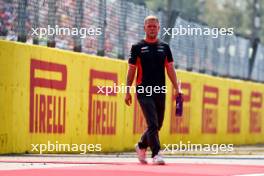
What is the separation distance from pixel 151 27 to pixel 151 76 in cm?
63

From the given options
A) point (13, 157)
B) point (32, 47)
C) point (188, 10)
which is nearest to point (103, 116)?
point (32, 47)

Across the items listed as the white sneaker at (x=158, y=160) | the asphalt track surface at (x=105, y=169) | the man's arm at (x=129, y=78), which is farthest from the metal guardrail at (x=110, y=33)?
the white sneaker at (x=158, y=160)

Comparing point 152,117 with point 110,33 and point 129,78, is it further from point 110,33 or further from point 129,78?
point 110,33

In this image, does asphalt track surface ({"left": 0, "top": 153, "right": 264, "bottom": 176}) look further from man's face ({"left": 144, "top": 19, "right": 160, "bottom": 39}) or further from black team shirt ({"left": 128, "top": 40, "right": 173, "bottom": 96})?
man's face ({"left": 144, "top": 19, "right": 160, "bottom": 39})

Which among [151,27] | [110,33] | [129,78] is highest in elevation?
[110,33]

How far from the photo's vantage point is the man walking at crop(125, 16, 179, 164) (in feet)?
41.4

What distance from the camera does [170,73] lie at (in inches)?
509

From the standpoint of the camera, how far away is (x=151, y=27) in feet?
41.5

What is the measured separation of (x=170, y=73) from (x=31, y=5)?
370cm

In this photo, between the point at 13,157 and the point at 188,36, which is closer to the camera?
the point at 13,157

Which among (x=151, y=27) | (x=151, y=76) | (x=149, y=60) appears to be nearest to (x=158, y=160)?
(x=151, y=76)

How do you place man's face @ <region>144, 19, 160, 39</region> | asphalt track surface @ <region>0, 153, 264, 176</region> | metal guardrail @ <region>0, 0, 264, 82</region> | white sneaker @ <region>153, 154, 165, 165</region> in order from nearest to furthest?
asphalt track surface @ <region>0, 153, 264, 176</region> → white sneaker @ <region>153, 154, 165, 165</region> → man's face @ <region>144, 19, 160, 39</region> → metal guardrail @ <region>0, 0, 264, 82</region>

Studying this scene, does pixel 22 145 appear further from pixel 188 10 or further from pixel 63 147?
pixel 188 10

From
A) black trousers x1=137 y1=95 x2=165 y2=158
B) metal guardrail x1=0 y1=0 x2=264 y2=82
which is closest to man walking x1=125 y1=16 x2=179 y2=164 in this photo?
black trousers x1=137 y1=95 x2=165 y2=158
